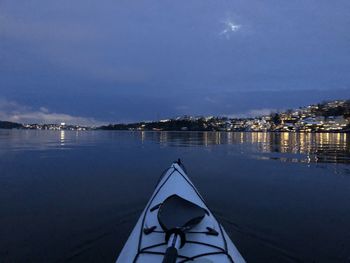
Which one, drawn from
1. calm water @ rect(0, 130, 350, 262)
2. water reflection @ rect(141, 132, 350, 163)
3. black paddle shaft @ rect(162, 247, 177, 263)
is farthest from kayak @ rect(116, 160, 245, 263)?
water reflection @ rect(141, 132, 350, 163)

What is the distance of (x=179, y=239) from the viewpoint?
4.64 meters

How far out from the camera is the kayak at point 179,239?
4328mm

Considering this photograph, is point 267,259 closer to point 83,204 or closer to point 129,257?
point 129,257

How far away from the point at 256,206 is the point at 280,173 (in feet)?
26.0

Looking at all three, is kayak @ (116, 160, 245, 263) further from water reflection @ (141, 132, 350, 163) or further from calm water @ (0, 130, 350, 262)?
water reflection @ (141, 132, 350, 163)

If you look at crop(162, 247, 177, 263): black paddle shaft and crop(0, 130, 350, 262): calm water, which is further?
crop(0, 130, 350, 262): calm water

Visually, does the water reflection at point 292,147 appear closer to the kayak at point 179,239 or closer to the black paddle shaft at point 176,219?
the black paddle shaft at point 176,219

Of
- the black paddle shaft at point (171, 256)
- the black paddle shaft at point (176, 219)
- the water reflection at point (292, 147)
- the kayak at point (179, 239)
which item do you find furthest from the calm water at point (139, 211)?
the water reflection at point (292, 147)

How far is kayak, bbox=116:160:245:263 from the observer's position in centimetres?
433

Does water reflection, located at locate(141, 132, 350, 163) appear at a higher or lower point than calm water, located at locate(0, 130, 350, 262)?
higher

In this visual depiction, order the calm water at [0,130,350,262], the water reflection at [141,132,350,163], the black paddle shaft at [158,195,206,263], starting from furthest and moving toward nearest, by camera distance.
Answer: the water reflection at [141,132,350,163] → the calm water at [0,130,350,262] → the black paddle shaft at [158,195,206,263]

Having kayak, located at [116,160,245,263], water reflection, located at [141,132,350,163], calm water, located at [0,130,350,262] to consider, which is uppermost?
kayak, located at [116,160,245,263]

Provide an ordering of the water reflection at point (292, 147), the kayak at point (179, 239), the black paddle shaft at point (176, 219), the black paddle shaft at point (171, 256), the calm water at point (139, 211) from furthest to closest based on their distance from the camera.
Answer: the water reflection at point (292, 147) < the calm water at point (139, 211) < the black paddle shaft at point (176, 219) < the kayak at point (179, 239) < the black paddle shaft at point (171, 256)

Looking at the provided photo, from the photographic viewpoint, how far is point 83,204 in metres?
10.3
